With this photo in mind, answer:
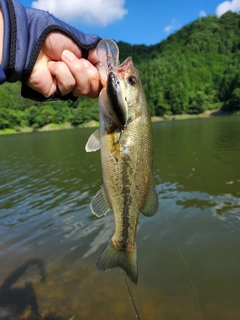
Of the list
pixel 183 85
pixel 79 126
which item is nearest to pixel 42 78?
pixel 79 126

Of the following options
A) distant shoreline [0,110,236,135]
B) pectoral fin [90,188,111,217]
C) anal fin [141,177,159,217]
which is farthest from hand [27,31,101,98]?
distant shoreline [0,110,236,135]

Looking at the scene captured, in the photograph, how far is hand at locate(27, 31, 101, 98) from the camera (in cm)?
256

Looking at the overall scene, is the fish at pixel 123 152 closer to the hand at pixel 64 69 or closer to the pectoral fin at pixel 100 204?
the pectoral fin at pixel 100 204

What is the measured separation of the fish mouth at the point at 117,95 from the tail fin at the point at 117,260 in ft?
4.46

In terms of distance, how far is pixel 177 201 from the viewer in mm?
12453

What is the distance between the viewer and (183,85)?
129750 mm

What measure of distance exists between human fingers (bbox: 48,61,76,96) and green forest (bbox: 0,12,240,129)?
86517 millimetres

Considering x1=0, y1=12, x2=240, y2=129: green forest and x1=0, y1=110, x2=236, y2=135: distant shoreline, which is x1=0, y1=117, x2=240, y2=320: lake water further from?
x1=0, y1=110, x2=236, y2=135: distant shoreline

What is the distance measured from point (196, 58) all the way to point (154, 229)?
526ft

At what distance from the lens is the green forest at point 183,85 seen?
330 ft

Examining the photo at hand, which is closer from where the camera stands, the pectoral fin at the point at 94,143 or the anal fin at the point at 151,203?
the pectoral fin at the point at 94,143

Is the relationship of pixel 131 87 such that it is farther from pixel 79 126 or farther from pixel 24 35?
pixel 79 126

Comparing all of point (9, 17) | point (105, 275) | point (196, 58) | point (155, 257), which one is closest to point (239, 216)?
point (155, 257)

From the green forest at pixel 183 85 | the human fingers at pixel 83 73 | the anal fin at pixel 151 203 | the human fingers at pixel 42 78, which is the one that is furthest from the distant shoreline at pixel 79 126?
the anal fin at pixel 151 203
